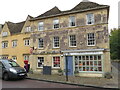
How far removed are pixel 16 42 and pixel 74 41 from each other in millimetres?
12486

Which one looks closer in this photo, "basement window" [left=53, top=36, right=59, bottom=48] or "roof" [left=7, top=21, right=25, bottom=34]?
"basement window" [left=53, top=36, right=59, bottom=48]

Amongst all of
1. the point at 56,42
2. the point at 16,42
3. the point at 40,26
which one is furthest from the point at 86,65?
the point at 16,42

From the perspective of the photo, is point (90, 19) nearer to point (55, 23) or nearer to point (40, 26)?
point (55, 23)

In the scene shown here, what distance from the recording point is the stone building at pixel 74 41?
1391 cm

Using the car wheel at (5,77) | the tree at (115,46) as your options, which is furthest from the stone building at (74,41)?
the tree at (115,46)

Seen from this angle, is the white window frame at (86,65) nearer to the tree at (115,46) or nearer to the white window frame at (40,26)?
the white window frame at (40,26)

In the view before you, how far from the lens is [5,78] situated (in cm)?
1091

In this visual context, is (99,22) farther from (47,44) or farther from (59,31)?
(47,44)

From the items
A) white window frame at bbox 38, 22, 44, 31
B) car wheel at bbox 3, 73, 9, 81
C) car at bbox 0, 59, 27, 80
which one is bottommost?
car wheel at bbox 3, 73, 9, 81

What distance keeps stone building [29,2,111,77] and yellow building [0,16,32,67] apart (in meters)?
3.41

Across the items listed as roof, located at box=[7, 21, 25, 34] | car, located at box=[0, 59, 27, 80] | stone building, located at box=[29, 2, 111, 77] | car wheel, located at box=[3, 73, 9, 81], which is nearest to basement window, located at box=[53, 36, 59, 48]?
stone building, located at box=[29, 2, 111, 77]

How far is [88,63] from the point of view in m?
14.4

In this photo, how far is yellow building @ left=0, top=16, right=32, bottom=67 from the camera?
2088 cm

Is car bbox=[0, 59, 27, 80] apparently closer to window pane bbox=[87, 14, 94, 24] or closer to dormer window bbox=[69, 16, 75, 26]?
dormer window bbox=[69, 16, 75, 26]
